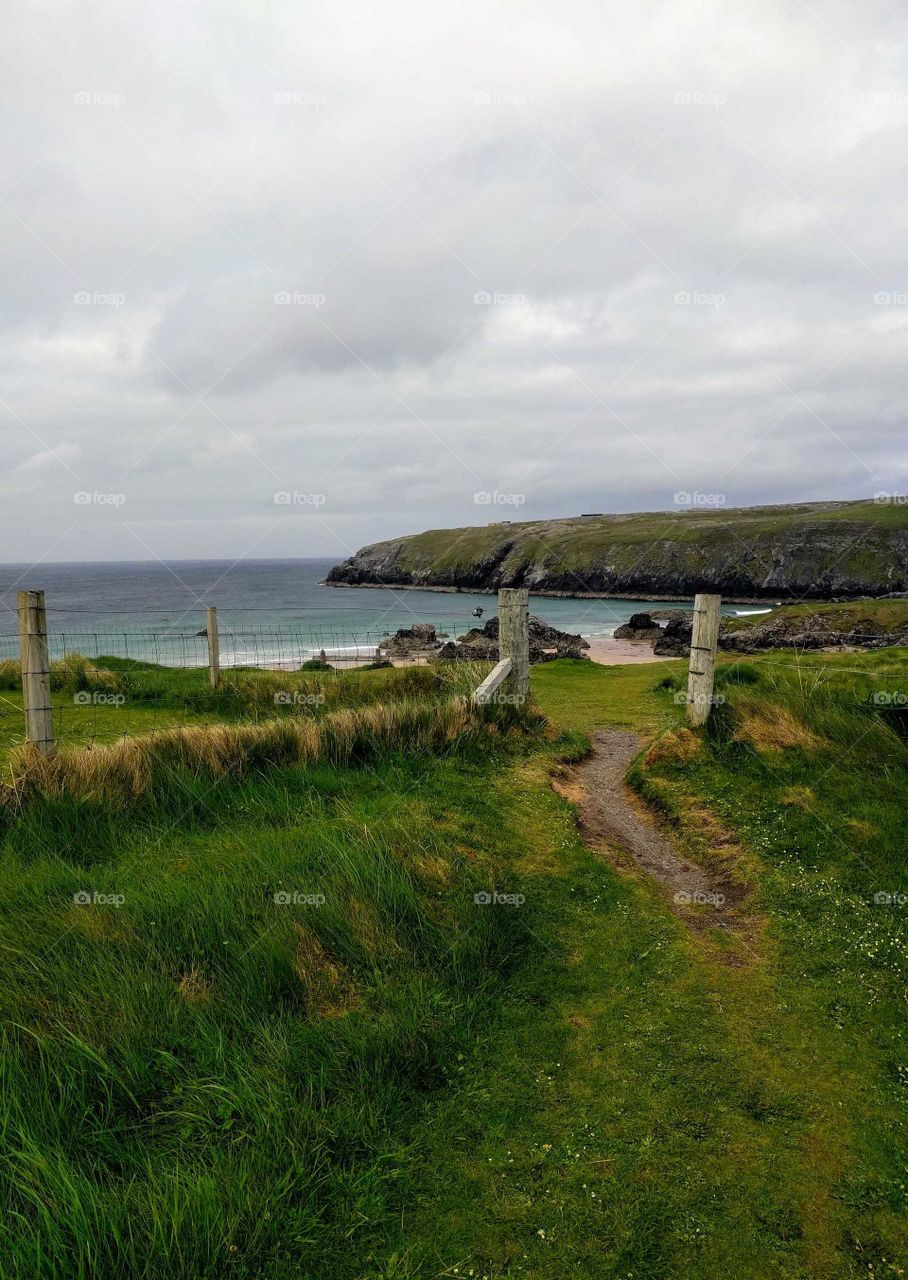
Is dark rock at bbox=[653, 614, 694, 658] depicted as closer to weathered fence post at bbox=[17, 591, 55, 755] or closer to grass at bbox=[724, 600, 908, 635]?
grass at bbox=[724, 600, 908, 635]

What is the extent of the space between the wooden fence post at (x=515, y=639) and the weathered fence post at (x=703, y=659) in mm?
2661

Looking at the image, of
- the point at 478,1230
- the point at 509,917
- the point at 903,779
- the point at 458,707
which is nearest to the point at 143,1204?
the point at 478,1230

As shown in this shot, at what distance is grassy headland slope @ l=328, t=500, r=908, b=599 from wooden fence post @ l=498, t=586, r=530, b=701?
285 ft

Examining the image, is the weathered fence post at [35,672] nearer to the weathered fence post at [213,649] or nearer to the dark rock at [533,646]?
the weathered fence post at [213,649]

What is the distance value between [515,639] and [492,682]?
117cm

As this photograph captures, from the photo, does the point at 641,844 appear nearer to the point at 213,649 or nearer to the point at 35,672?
the point at 35,672

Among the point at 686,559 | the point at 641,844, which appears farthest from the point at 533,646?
the point at 686,559

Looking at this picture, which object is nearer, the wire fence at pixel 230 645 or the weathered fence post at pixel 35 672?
the weathered fence post at pixel 35 672

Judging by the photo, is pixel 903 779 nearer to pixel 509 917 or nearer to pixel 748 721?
pixel 748 721

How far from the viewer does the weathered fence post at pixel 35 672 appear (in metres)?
7.92

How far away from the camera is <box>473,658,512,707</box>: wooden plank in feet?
35.0

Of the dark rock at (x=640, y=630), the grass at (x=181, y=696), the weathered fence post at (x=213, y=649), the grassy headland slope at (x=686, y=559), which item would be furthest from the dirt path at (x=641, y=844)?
the grassy headland slope at (x=686, y=559)

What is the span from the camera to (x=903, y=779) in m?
8.09

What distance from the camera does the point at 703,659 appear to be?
415 inches
